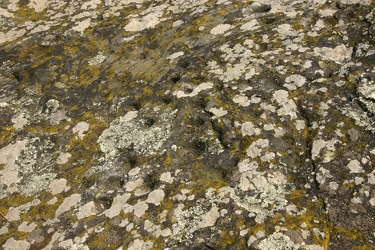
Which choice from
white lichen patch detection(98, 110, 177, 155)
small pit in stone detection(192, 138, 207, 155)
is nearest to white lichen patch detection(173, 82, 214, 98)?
white lichen patch detection(98, 110, 177, 155)

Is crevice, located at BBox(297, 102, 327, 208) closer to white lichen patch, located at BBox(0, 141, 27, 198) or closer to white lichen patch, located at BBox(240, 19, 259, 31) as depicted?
white lichen patch, located at BBox(240, 19, 259, 31)

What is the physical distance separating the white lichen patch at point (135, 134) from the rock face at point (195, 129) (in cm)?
2

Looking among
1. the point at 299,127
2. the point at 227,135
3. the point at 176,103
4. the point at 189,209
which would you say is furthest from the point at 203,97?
the point at 189,209

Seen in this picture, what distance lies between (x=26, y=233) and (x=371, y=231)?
3.39m

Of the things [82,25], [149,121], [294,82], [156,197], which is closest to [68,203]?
[156,197]

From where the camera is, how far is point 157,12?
255 inches

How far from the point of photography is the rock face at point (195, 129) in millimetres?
3664

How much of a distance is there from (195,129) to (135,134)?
2.52 ft

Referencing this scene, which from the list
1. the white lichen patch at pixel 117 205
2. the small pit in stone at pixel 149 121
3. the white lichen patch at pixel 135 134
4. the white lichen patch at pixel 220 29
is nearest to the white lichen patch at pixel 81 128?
the white lichen patch at pixel 135 134

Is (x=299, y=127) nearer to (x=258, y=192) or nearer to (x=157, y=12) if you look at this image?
(x=258, y=192)

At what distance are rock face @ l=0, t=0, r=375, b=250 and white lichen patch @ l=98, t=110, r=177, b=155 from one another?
0.02 meters

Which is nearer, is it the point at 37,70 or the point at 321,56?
the point at 321,56

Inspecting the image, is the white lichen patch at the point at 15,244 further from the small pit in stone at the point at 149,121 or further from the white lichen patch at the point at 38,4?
the white lichen patch at the point at 38,4

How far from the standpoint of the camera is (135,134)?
15.7 feet
